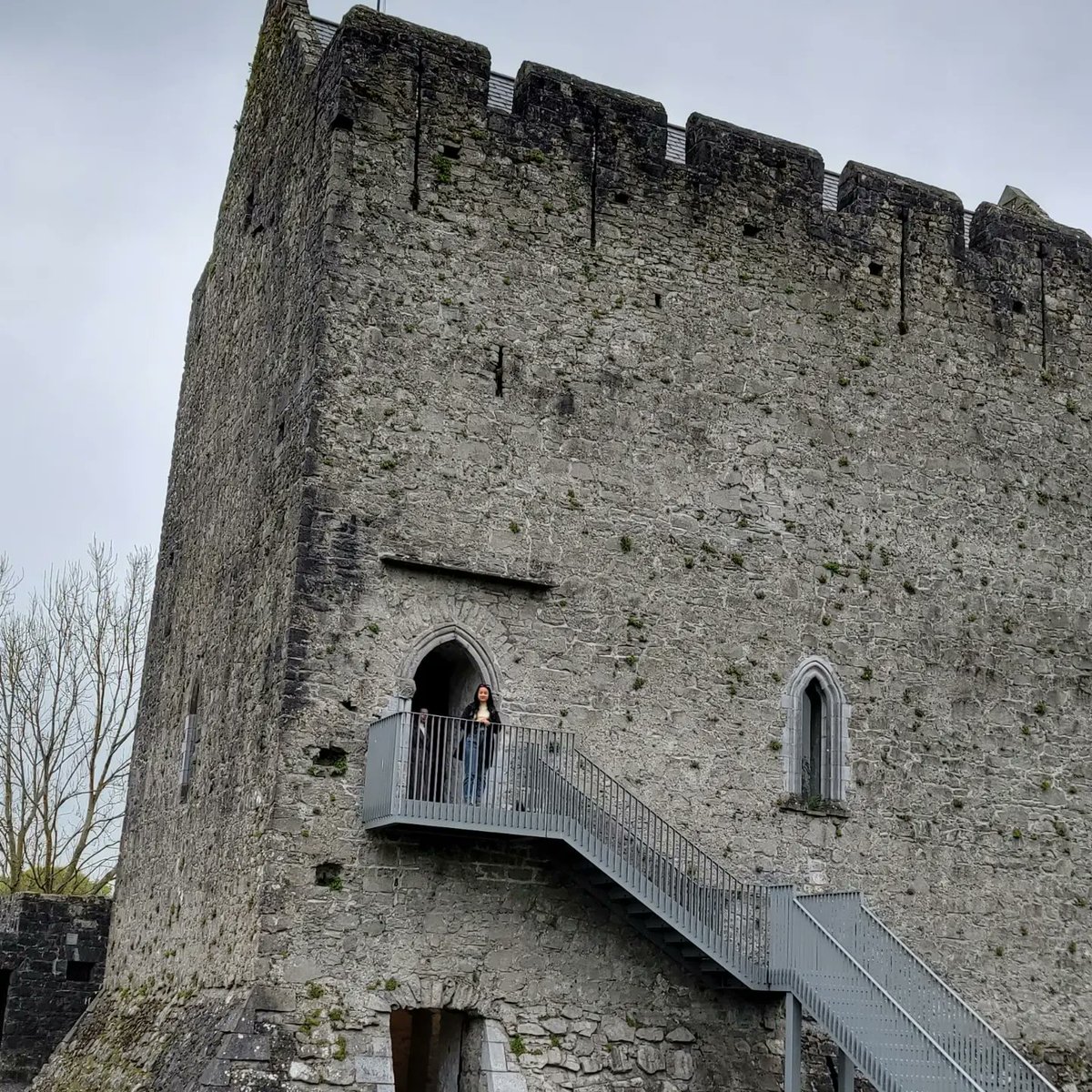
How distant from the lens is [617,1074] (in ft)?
55.5

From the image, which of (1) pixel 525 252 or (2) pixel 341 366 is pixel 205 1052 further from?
(1) pixel 525 252

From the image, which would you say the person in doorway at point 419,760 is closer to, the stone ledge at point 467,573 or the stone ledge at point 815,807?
the stone ledge at point 467,573

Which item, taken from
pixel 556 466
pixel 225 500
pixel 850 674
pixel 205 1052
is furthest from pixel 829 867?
pixel 225 500

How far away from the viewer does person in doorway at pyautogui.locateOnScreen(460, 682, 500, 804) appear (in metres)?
16.8

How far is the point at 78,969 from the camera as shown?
78.0ft

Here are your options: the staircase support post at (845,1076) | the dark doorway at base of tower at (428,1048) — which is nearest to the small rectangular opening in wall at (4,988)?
the dark doorway at base of tower at (428,1048)

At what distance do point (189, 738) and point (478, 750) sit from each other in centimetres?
513

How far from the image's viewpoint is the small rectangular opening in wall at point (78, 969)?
23.7m

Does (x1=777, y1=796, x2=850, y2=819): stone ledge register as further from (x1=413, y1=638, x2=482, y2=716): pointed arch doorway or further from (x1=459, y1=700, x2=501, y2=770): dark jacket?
(x1=413, y1=638, x2=482, y2=716): pointed arch doorway

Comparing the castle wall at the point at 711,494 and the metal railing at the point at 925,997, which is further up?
the castle wall at the point at 711,494

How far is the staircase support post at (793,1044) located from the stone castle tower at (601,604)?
62 millimetres

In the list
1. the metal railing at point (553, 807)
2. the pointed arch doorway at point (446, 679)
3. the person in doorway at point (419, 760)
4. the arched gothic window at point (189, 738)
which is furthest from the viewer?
the arched gothic window at point (189, 738)

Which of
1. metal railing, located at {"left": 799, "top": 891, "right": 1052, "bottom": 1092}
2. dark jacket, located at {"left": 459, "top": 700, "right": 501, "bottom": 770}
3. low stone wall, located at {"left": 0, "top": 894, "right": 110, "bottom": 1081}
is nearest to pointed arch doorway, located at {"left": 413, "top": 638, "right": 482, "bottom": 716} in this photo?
dark jacket, located at {"left": 459, "top": 700, "right": 501, "bottom": 770}

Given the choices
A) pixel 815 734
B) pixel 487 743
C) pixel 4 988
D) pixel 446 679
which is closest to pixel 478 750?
pixel 487 743
